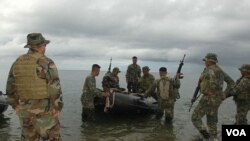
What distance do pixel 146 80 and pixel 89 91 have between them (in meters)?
4.48

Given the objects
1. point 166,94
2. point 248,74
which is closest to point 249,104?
point 248,74

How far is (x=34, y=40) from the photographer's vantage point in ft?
21.7

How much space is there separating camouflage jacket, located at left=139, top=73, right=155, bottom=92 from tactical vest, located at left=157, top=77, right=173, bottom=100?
2726 mm

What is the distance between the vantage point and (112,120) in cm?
1486

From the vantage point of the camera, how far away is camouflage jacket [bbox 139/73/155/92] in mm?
16594

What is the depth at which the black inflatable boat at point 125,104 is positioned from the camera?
45.9 feet

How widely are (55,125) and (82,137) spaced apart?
5.31 meters

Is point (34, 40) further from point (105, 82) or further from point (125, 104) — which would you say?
point (105, 82)

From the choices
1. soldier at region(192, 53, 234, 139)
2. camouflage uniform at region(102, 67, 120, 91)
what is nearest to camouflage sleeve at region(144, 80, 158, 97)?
camouflage uniform at region(102, 67, 120, 91)

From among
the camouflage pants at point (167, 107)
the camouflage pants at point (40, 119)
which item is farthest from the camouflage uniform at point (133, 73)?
the camouflage pants at point (40, 119)

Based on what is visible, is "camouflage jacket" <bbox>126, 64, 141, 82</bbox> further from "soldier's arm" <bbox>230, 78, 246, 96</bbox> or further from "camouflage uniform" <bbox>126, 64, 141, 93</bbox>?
"soldier's arm" <bbox>230, 78, 246, 96</bbox>

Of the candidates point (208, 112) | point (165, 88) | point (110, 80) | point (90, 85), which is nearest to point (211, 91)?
point (208, 112)

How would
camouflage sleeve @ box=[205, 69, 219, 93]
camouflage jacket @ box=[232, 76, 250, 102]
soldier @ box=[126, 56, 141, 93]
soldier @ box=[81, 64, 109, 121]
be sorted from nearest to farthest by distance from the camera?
camouflage sleeve @ box=[205, 69, 219, 93], camouflage jacket @ box=[232, 76, 250, 102], soldier @ box=[81, 64, 109, 121], soldier @ box=[126, 56, 141, 93]

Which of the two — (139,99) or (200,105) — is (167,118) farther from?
(200,105)
